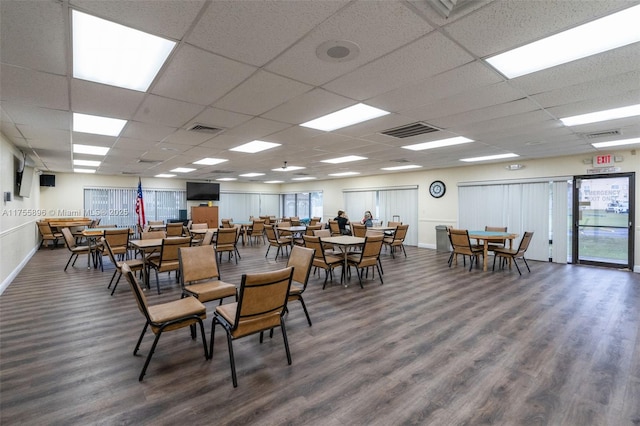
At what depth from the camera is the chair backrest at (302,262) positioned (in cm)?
331

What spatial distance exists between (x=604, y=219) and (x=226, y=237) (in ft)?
27.8

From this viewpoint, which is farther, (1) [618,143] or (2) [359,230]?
(2) [359,230]

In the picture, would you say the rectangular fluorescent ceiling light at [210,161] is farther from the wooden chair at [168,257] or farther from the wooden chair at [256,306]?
the wooden chair at [256,306]

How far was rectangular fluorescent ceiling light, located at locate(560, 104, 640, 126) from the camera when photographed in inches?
150

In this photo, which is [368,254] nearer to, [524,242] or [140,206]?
[524,242]

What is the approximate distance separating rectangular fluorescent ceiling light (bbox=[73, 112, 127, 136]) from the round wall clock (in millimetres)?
8660

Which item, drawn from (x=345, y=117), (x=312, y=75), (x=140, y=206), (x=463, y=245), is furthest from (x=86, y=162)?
(x=463, y=245)

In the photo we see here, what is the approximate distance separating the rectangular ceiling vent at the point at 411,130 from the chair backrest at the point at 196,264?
3247 mm

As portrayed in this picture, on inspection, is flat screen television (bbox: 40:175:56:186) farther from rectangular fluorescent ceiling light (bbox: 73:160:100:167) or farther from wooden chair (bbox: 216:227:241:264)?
wooden chair (bbox: 216:227:241:264)

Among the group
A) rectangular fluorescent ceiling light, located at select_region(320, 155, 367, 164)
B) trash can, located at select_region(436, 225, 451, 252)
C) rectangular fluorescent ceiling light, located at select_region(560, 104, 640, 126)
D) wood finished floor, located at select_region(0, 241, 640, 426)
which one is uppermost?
rectangular fluorescent ceiling light, located at select_region(320, 155, 367, 164)

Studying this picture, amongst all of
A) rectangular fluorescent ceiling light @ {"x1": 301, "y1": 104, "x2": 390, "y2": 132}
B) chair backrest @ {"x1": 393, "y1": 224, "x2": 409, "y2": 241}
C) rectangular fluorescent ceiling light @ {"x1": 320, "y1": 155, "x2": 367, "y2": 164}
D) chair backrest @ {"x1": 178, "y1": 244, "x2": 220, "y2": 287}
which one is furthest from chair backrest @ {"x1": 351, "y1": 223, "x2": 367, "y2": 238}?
chair backrest @ {"x1": 178, "y1": 244, "x2": 220, "y2": 287}

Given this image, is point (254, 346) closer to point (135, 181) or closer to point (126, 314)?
point (126, 314)

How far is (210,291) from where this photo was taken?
3205 millimetres

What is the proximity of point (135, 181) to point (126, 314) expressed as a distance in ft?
33.7
